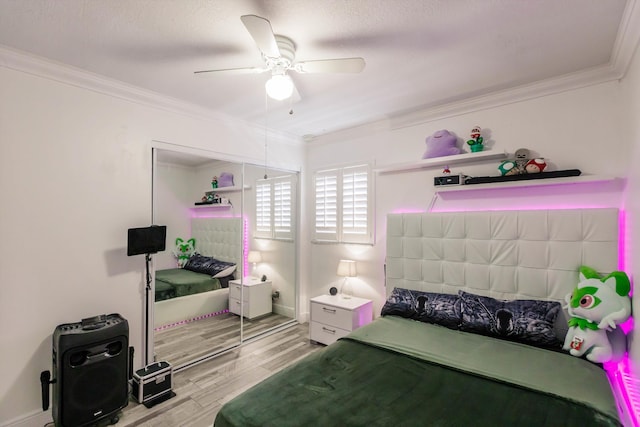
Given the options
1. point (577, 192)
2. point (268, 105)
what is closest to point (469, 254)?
point (577, 192)

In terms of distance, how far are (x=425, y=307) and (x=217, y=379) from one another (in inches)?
80.2

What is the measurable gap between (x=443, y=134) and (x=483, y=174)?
0.54 m

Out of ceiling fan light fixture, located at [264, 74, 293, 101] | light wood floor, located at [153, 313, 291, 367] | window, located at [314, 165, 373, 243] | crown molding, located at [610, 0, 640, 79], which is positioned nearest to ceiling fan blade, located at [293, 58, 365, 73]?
ceiling fan light fixture, located at [264, 74, 293, 101]

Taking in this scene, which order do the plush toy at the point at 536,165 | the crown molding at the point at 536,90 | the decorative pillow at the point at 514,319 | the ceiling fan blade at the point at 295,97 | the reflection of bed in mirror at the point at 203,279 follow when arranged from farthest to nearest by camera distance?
1. the reflection of bed in mirror at the point at 203,279
2. the ceiling fan blade at the point at 295,97
3. the plush toy at the point at 536,165
4. the decorative pillow at the point at 514,319
5. the crown molding at the point at 536,90

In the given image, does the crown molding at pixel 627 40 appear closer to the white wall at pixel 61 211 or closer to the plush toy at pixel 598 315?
the plush toy at pixel 598 315

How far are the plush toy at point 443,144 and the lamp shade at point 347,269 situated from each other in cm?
151

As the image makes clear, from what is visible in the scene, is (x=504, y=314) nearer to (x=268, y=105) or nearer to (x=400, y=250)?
(x=400, y=250)

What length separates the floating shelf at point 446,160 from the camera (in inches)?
107

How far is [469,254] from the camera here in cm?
280

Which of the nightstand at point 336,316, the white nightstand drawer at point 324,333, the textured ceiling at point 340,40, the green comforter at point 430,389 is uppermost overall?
the textured ceiling at point 340,40

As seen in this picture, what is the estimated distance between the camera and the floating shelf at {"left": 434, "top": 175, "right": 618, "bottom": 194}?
2.29 m

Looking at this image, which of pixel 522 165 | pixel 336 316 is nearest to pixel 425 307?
pixel 336 316

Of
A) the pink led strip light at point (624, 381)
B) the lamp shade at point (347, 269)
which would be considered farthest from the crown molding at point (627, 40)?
the lamp shade at point (347, 269)

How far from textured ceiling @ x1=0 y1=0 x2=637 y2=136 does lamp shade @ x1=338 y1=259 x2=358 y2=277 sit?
1.87 meters
